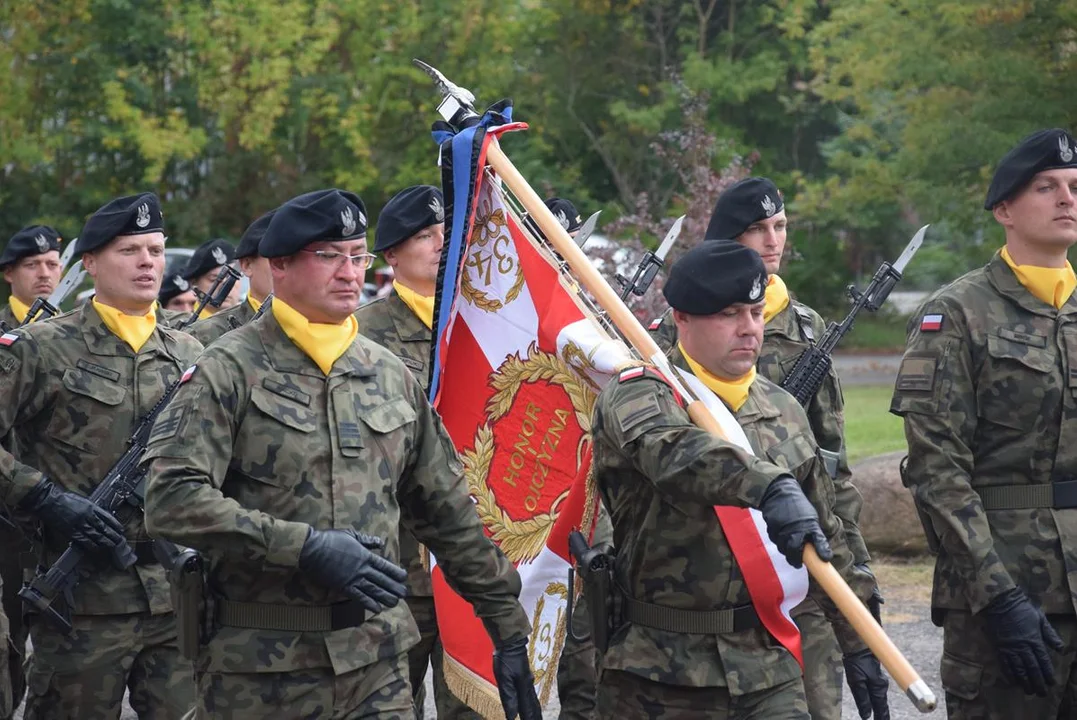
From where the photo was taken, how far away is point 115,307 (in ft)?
22.6

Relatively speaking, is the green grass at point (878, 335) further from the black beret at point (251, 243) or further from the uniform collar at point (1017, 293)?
the uniform collar at point (1017, 293)

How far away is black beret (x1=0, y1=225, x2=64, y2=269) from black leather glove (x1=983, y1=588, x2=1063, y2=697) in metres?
6.93

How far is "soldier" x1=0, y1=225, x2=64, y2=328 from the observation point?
10281 mm

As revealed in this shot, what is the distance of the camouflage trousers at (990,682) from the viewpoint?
5.40 m

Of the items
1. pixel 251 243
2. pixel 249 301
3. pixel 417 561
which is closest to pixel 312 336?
pixel 417 561

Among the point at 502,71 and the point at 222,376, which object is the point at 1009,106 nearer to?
the point at 502,71

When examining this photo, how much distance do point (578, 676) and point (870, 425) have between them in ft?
33.6

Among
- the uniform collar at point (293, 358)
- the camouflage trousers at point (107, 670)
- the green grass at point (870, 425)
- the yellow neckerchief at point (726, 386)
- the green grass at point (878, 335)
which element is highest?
the uniform collar at point (293, 358)

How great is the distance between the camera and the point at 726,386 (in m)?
5.00

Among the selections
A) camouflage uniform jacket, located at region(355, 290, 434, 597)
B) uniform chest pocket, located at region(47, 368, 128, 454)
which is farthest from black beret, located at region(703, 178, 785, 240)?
uniform chest pocket, located at region(47, 368, 128, 454)

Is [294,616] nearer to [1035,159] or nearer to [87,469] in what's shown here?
[87,469]

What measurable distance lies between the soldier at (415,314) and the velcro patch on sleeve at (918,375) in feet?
6.93

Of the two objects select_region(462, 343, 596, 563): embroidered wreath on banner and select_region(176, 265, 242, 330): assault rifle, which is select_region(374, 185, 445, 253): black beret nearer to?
select_region(462, 343, 596, 563): embroidered wreath on banner

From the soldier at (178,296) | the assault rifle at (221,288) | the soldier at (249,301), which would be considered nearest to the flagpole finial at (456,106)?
the soldier at (249,301)
